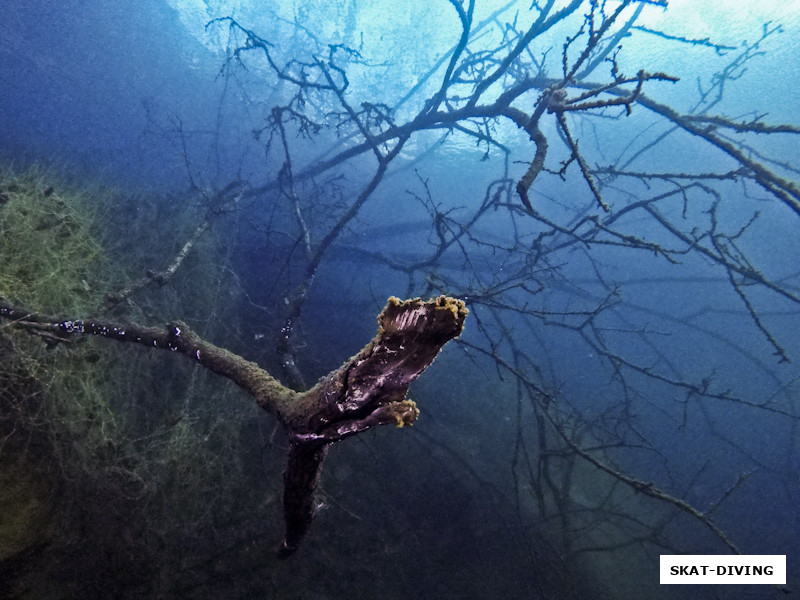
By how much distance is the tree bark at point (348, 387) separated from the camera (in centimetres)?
86

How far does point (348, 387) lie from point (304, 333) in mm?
5917

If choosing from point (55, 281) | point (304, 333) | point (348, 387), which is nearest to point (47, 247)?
point (55, 281)

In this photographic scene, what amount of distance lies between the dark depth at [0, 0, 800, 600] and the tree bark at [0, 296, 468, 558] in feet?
0.60

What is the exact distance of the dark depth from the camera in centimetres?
362

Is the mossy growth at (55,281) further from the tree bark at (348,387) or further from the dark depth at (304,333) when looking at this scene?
the tree bark at (348,387)

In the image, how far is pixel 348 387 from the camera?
1125 mm

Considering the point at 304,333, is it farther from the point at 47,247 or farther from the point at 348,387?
the point at 348,387

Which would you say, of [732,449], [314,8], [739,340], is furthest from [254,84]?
[739,340]

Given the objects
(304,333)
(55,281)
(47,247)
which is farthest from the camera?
(304,333)

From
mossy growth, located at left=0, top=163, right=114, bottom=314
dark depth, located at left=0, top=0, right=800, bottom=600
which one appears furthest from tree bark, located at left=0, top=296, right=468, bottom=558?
mossy growth, located at left=0, top=163, right=114, bottom=314

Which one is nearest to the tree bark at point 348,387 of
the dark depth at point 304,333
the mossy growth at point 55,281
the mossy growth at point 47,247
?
the dark depth at point 304,333

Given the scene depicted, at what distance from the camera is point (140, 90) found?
7.64 metres

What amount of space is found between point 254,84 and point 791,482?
19216 millimetres

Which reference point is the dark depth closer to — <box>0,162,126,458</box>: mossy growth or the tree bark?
<box>0,162,126,458</box>: mossy growth
